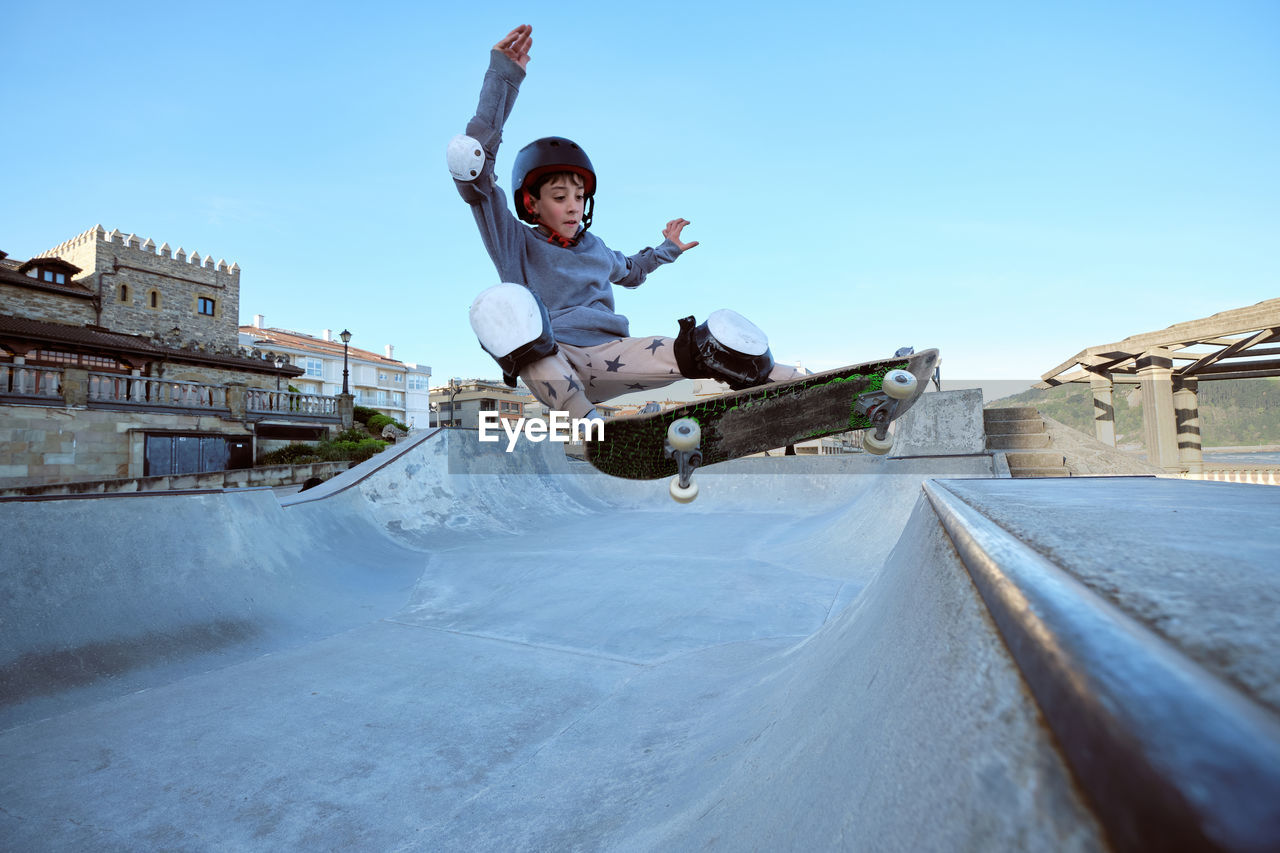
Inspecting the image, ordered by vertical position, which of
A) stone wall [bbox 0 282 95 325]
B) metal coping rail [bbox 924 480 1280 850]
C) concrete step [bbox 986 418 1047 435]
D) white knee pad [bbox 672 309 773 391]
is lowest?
metal coping rail [bbox 924 480 1280 850]

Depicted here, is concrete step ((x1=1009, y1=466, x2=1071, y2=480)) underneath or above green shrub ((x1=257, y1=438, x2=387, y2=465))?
underneath

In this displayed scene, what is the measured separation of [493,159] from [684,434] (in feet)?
6.02

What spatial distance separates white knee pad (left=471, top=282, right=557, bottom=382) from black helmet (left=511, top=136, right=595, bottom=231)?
0.87 meters

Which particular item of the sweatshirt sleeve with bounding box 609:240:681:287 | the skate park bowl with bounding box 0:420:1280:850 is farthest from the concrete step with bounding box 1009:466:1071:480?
the sweatshirt sleeve with bounding box 609:240:681:287

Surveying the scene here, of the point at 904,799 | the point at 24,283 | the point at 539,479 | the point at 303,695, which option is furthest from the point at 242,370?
the point at 904,799

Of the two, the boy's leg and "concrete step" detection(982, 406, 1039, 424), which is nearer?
the boy's leg

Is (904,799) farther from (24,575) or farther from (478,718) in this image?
(24,575)

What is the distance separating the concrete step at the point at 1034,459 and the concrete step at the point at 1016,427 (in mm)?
409

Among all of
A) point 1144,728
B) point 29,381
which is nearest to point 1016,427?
point 1144,728

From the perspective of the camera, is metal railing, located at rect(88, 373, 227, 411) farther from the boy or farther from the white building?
the white building

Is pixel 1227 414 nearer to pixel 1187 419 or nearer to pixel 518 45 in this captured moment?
pixel 1187 419

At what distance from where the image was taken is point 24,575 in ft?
7.47

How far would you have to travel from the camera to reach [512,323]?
9.86ft

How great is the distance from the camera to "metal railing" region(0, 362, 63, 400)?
14172 mm
